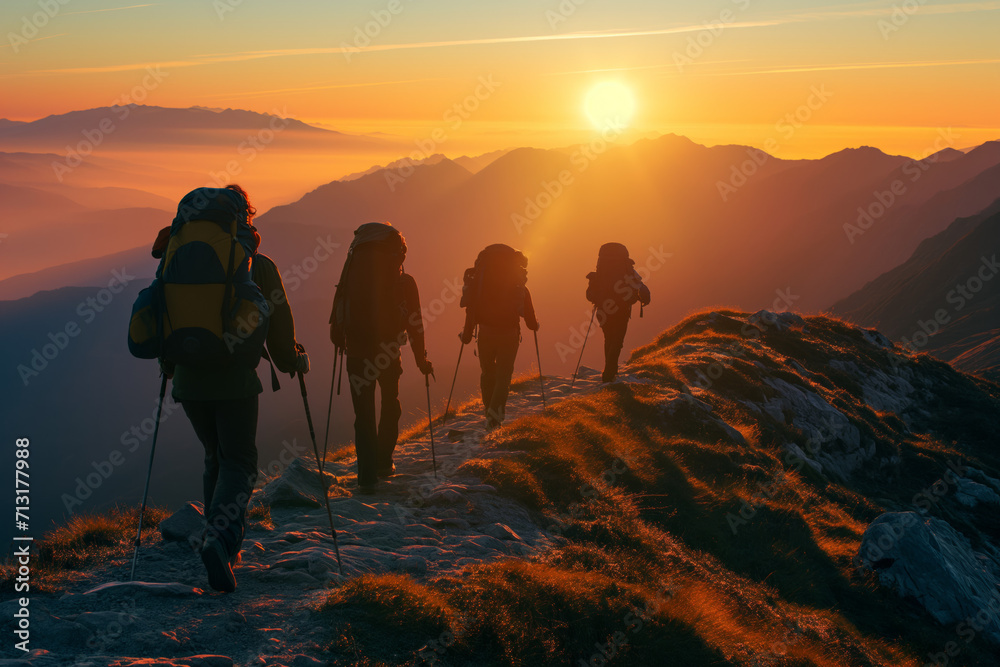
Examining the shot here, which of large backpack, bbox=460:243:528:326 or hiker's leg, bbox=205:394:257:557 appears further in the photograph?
large backpack, bbox=460:243:528:326

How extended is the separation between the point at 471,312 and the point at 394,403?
3.46m

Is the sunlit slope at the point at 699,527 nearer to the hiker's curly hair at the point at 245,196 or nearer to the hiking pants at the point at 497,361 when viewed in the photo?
the hiking pants at the point at 497,361

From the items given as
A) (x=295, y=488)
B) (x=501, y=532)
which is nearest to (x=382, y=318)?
(x=295, y=488)

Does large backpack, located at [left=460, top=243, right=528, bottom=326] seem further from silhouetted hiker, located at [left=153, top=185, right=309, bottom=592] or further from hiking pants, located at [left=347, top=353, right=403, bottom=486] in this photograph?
silhouetted hiker, located at [left=153, top=185, right=309, bottom=592]

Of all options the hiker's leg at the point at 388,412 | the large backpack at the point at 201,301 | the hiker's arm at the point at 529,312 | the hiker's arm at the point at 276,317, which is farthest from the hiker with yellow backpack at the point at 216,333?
the hiker's arm at the point at 529,312

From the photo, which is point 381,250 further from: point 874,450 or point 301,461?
point 874,450

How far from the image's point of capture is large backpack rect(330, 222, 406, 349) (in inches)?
319

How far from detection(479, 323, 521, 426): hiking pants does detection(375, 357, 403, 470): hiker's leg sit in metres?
2.89

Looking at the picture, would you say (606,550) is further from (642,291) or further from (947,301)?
(947,301)

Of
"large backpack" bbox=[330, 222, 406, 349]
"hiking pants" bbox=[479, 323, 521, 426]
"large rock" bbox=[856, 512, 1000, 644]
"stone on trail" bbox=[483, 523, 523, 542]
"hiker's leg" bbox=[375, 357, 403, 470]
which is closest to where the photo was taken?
"stone on trail" bbox=[483, 523, 523, 542]

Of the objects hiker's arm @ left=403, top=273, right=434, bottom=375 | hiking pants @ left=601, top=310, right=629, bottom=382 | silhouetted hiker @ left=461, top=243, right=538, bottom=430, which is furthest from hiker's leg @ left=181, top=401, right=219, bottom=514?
hiking pants @ left=601, top=310, right=629, bottom=382

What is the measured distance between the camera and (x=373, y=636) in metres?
4.66

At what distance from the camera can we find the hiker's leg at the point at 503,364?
11695mm

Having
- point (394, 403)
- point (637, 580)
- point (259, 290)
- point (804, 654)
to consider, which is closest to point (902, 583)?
point (804, 654)
